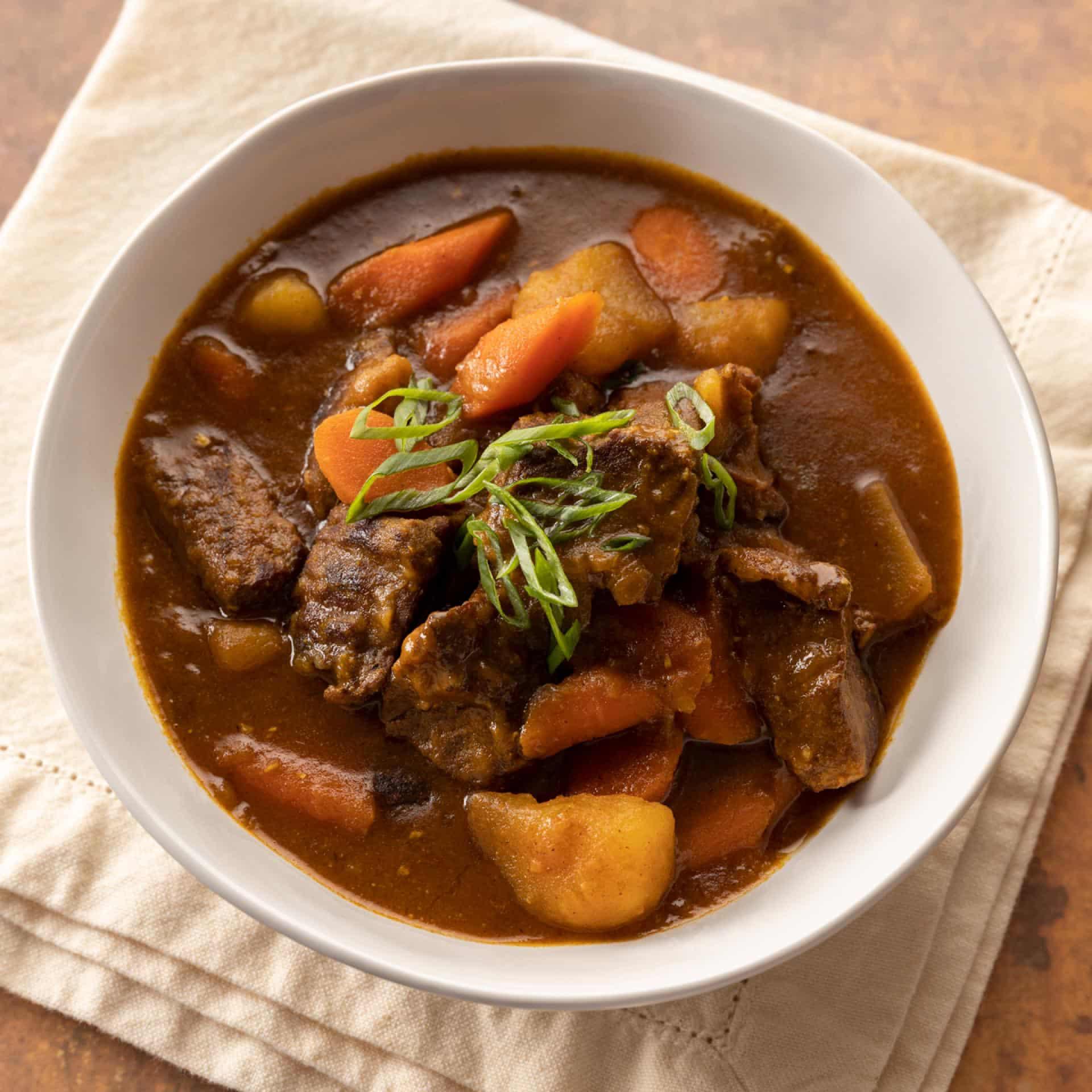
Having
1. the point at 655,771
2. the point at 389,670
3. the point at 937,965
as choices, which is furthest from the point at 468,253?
the point at 937,965

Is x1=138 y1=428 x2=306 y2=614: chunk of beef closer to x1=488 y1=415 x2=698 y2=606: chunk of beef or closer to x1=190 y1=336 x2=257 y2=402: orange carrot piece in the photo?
x1=190 y1=336 x2=257 y2=402: orange carrot piece

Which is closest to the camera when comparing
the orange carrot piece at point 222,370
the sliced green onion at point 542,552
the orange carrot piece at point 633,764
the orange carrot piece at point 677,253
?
the sliced green onion at point 542,552

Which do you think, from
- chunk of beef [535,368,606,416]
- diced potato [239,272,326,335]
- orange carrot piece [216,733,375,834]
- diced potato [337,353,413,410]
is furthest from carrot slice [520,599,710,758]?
diced potato [239,272,326,335]

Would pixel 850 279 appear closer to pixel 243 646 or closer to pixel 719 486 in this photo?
pixel 719 486

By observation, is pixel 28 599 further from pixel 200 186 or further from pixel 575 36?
pixel 575 36

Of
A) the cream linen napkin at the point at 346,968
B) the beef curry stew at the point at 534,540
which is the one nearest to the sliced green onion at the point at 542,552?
the beef curry stew at the point at 534,540

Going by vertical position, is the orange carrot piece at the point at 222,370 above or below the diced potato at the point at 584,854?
above

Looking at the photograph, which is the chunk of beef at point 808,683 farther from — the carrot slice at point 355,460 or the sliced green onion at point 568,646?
the carrot slice at point 355,460

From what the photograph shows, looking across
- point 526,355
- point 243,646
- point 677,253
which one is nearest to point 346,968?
point 243,646
